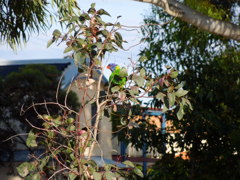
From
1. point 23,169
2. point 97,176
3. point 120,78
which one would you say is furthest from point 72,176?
point 120,78

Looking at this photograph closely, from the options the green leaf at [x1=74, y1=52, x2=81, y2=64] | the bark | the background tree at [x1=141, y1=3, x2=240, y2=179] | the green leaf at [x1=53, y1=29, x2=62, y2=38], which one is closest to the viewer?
the green leaf at [x1=74, y1=52, x2=81, y2=64]

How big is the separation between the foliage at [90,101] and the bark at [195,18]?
131 inches

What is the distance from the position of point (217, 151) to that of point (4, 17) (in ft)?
18.2

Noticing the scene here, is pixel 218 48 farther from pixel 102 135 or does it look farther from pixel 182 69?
pixel 102 135

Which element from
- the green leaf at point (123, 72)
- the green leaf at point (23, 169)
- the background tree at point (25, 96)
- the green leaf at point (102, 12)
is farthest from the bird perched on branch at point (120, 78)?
the background tree at point (25, 96)

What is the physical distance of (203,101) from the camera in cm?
1175

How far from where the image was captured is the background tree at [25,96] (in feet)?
39.4

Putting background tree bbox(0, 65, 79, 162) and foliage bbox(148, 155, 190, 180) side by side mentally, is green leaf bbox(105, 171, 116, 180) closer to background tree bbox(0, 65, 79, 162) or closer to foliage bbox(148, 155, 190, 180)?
background tree bbox(0, 65, 79, 162)

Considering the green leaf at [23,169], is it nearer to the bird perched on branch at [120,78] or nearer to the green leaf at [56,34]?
the bird perched on branch at [120,78]

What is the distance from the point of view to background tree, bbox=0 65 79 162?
12008 mm

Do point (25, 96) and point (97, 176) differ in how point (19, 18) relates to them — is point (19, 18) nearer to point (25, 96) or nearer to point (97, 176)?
point (25, 96)

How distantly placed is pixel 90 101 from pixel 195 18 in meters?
4.14

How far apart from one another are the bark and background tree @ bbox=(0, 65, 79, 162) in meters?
4.59

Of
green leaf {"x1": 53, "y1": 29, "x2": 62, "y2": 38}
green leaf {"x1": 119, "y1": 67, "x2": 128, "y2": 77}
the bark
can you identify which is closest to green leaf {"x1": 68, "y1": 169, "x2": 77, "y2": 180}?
green leaf {"x1": 119, "y1": 67, "x2": 128, "y2": 77}
